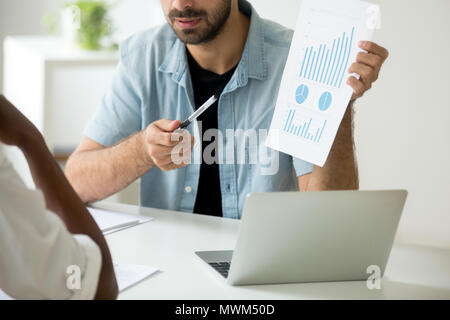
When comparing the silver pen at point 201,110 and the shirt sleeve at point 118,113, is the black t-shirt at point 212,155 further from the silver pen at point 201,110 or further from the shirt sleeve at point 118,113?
the silver pen at point 201,110

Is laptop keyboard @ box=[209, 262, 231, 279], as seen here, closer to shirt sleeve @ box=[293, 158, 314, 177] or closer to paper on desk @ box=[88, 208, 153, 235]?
paper on desk @ box=[88, 208, 153, 235]

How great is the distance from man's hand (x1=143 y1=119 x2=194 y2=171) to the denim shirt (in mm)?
232

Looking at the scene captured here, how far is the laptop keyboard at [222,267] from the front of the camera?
84cm

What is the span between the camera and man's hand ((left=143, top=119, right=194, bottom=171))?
1065 mm

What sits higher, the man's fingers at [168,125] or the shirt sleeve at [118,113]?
the man's fingers at [168,125]

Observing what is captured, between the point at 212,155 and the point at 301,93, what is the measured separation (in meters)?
0.38

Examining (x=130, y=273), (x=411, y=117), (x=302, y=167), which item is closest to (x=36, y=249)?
(x=130, y=273)

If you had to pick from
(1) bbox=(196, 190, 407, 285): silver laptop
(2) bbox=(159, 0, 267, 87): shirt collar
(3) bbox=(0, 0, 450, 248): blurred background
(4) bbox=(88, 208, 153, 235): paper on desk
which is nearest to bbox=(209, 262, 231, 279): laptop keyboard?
(1) bbox=(196, 190, 407, 285): silver laptop

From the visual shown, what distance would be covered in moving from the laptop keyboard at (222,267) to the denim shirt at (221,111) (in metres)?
0.46

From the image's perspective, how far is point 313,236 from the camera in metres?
0.79

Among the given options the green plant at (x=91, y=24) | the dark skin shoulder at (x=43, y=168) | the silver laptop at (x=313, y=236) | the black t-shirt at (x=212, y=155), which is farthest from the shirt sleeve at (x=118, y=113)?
the green plant at (x=91, y=24)
